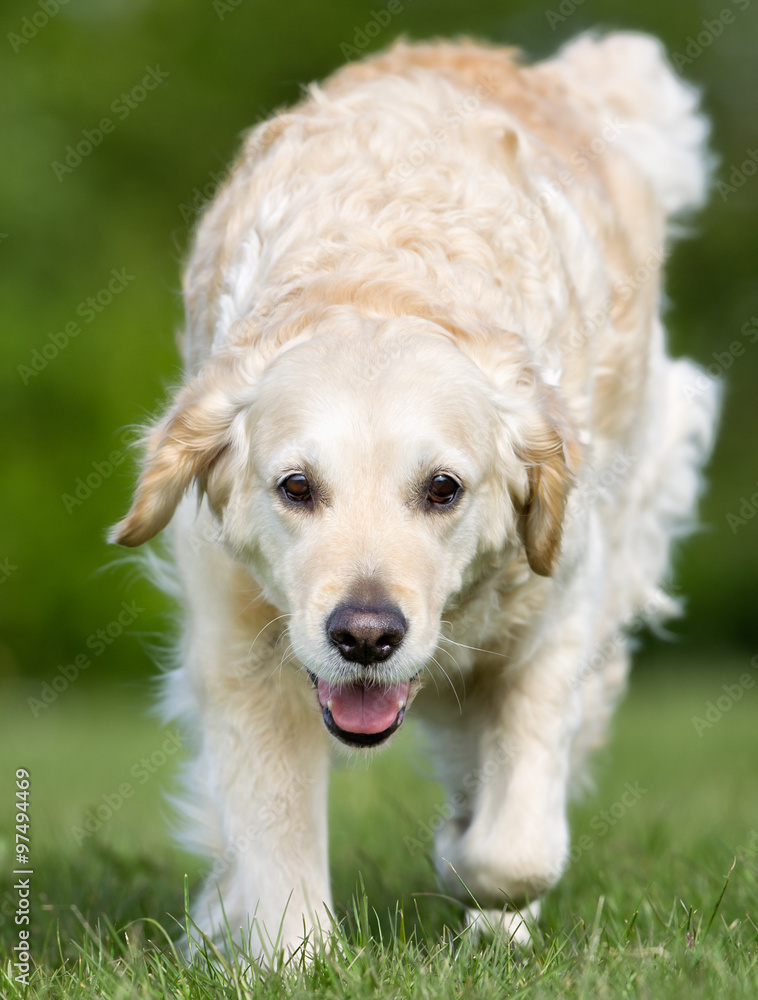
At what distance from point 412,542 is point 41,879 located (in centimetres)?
199

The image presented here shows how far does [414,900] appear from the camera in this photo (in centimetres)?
332

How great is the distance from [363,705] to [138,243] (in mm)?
16155

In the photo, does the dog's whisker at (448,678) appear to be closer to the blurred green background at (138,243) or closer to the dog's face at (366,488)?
the dog's face at (366,488)

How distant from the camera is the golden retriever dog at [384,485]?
3.02 m

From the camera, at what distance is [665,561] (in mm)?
5848

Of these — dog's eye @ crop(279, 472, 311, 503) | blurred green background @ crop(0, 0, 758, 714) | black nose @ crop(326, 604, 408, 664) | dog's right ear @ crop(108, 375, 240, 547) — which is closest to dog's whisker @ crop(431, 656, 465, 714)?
black nose @ crop(326, 604, 408, 664)

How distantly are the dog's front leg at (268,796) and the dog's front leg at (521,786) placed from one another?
392 mm

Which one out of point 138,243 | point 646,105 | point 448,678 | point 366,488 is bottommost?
point 138,243

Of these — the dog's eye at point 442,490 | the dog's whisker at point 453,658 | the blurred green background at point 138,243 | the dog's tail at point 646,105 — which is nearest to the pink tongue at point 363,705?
the dog's whisker at point 453,658

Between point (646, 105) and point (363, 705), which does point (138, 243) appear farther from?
point (363, 705)

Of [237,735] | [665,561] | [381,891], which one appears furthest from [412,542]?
[665,561]

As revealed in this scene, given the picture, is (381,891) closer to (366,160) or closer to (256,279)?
(256,279)

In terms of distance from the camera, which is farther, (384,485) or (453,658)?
(453,658)

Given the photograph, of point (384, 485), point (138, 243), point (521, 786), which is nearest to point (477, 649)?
point (521, 786)
